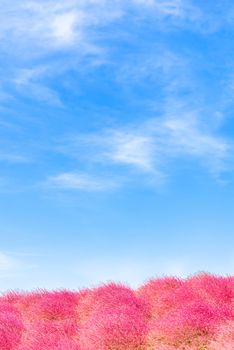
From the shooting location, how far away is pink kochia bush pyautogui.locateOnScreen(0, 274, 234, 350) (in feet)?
38.7

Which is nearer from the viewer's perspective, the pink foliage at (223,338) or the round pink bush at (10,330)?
the pink foliage at (223,338)

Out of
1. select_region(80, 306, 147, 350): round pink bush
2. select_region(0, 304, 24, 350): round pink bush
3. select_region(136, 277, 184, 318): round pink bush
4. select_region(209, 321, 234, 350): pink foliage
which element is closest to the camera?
select_region(209, 321, 234, 350): pink foliage

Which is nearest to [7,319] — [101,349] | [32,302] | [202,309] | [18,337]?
[18,337]

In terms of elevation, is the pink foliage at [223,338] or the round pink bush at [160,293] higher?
the round pink bush at [160,293]

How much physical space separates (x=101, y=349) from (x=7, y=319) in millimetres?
4073

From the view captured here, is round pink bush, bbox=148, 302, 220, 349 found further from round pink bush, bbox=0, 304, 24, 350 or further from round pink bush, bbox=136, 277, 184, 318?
round pink bush, bbox=0, 304, 24, 350

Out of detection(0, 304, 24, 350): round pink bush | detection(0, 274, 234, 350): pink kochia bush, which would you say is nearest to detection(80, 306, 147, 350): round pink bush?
detection(0, 274, 234, 350): pink kochia bush

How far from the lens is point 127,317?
12.8 metres

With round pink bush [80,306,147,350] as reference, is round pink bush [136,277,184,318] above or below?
above

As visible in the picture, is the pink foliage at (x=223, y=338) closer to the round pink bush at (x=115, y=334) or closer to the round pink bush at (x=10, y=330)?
the round pink bush at (x=115, y=334)

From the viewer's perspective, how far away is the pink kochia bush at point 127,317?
11805mm

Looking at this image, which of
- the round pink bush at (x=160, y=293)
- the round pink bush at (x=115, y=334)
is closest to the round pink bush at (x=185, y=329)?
the round pink bush at (x=115, y=334)

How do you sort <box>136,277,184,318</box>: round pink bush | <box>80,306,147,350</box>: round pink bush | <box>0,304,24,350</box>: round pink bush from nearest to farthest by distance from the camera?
<box>80,306,147,350</box>: round pink bush → <box>0,304,24,350</box>: round pink bush → <box>136,277,184,318</box>: round pink bush

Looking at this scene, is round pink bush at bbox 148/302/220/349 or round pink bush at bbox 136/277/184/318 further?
round pink bush at bbox 136/277/184/318
